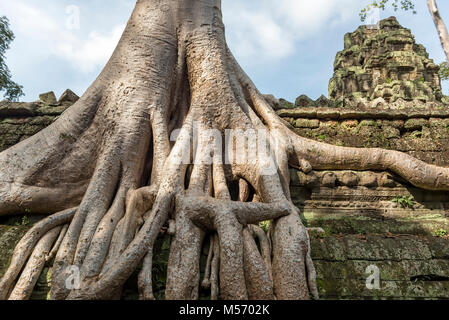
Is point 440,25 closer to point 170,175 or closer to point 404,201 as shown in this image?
point 404,201

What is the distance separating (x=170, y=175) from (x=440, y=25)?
15.5ft

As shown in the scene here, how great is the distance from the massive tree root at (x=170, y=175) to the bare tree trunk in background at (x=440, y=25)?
2.31 m

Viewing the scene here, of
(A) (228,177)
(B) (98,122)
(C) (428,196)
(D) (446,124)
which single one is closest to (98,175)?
(B) (98,122)

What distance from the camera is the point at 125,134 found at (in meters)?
3.04

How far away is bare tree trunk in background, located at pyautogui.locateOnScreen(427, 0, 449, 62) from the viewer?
457 centimetres

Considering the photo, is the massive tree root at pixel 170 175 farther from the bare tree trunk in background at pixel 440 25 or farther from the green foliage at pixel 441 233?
the bare tree trunk in background at pixel 440 25

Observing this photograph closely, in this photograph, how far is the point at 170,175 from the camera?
8.84 ft

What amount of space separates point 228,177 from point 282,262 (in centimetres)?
113

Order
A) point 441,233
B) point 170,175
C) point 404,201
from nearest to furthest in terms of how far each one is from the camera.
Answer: point 170,175
point 441,233
point 404,201

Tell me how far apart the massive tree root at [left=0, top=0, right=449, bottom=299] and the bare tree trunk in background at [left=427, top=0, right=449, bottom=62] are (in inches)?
90.8

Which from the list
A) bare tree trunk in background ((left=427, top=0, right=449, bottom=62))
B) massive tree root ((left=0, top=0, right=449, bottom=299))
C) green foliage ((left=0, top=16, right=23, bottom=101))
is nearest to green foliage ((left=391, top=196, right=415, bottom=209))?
massive tree root ((left=0, top=0, right=449, bottom=299))

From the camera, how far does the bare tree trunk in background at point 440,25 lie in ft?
15.0

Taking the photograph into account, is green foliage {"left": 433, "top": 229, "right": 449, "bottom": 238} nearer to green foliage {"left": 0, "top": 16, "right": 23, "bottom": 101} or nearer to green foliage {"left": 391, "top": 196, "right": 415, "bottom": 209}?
green foliage {"left": 391, "top": 196, "right": 415, "bottom": 209}

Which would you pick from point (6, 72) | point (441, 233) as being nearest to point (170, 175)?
point (441, 233)
